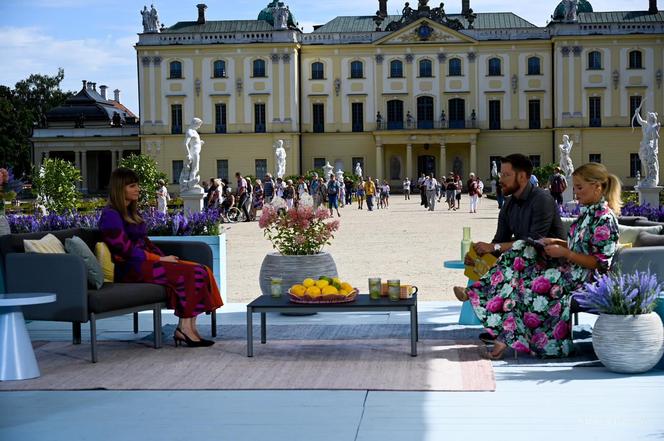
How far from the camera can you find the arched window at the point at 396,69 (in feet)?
174

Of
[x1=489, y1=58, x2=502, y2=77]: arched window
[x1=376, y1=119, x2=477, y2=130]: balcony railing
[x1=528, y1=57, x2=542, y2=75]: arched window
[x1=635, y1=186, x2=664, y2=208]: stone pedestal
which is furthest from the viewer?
[x1=489, y1=58, x2=502, y2=77]: arched window

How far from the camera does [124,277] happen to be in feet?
22.9

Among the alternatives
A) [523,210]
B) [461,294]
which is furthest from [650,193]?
[461,294]

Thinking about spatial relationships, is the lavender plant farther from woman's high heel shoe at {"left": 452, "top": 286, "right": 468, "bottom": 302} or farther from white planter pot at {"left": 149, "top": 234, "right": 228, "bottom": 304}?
white planter pot at {"left": 149, "top": 234, "right": 228, "bottom": 304}

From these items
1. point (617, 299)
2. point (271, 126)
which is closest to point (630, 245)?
point (617, 299)

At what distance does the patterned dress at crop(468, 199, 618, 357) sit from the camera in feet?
20.4

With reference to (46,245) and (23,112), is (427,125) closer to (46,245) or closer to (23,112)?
(23,112)

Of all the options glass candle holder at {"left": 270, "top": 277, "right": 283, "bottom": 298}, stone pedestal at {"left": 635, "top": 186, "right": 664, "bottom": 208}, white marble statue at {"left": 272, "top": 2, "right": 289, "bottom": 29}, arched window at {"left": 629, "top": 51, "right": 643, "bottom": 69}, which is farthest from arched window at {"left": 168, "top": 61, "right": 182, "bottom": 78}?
glass candle holder at {"left": 270, "top": 277, "right": 283, "bottom": 298}

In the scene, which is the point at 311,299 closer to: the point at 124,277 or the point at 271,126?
the point at 124,277

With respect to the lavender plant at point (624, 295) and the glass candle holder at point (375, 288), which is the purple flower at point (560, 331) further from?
the glass candle holder at point (375, 288)

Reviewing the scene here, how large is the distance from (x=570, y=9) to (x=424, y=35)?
7259mm

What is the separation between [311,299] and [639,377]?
6.37ft

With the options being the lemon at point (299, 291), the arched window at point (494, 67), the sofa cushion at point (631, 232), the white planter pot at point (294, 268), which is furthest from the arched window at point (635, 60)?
the lemon at point (299, 291)

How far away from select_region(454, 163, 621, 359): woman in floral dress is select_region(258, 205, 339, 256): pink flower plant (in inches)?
91.0
